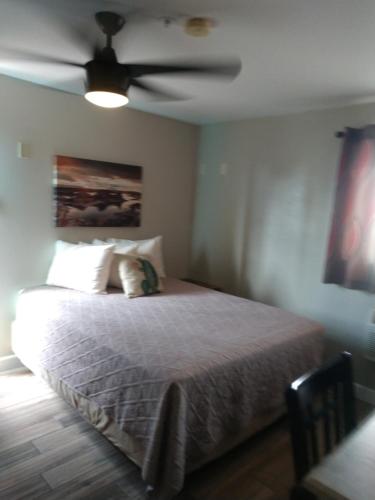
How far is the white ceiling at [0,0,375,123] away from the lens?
5.09 ft

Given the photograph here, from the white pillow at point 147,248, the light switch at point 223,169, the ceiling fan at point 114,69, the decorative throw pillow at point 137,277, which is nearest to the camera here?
the ceiling fan at point 114,69

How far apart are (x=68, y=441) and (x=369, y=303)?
7.54 ft

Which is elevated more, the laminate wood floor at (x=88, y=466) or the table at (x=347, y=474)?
the table at (x=347, y=474)

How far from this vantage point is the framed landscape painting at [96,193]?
3018 mm

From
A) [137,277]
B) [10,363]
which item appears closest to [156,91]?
[137,277]

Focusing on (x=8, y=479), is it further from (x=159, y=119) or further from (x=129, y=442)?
(x=159, y=119)

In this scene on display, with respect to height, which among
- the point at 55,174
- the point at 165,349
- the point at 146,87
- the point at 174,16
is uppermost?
the point at 174,16

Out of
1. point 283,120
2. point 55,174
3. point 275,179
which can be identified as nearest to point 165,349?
point 55,174

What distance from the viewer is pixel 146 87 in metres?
2.00

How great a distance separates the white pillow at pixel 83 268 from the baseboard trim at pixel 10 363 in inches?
26.6

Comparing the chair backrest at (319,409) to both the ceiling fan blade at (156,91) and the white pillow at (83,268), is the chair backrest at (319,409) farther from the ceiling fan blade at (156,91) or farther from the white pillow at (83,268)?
the white pillow at (83,268)

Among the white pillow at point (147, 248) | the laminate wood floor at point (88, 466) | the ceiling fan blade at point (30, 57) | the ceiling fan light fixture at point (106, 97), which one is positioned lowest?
the laminate wood floor at point (88, 466)

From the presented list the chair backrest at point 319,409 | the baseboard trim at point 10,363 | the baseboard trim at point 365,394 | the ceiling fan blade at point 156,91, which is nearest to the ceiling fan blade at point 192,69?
the ceiling fan blade at point 156,91

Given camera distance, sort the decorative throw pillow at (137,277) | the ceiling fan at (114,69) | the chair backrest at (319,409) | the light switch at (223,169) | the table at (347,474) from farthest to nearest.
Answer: the light switch at (223,169) → the decorative throw pillow at (137,277) → the ceiling fan at (114,69) → the chair backrest at (319,409) → the table at (347,474)
